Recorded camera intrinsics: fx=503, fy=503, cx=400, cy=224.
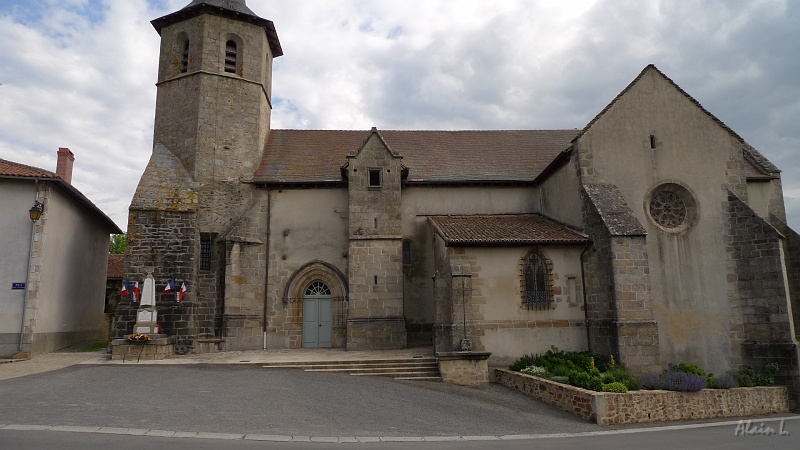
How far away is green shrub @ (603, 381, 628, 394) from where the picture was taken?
10.8 meters

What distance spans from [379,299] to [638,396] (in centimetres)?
919

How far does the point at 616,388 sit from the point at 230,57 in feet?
60.3

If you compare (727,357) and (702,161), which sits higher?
(702,161)

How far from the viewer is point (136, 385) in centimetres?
1125

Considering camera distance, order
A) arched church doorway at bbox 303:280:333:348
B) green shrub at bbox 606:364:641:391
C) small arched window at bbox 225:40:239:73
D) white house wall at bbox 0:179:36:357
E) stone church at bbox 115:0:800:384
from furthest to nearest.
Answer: small arched window at bbox 225:40:239:73 → arched church doorway at bbox 303:280:333:348 → white house wall at bbox 0:179:36:357 → stone church at bbox 115:0:800:384 → green shrub at bbox 606:364:641:391

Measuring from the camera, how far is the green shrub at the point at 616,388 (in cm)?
1081

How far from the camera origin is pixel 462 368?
1323 centimetres

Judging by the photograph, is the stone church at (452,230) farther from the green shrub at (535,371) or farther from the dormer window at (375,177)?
the green shrub at (535,371)

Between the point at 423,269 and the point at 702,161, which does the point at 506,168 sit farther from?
the point at 702,161

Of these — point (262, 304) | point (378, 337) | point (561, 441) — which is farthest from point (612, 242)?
point (262, 304)

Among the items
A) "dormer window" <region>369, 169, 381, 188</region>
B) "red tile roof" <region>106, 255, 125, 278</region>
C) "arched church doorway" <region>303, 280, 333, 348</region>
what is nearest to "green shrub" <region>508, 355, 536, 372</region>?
"arched church doorway" <region>303, 280, 333, 348</region>

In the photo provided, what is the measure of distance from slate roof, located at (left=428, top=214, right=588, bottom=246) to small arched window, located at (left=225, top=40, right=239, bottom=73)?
10168mm

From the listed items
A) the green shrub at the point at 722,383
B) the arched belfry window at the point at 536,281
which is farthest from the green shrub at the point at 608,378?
the arched belfry window at the point at 536,281

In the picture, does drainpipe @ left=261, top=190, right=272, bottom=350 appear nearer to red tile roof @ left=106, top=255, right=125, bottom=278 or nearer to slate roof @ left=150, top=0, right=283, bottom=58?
slate roof @ left=150, top=0, right=283, bottom=58
